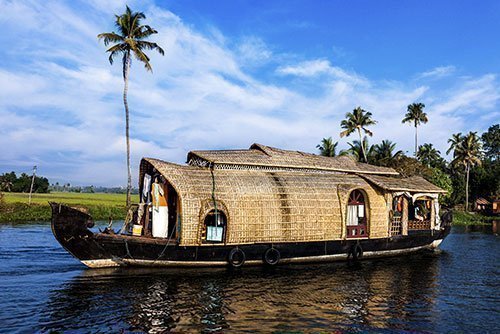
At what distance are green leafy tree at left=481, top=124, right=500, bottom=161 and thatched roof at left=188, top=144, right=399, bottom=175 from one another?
6800cm

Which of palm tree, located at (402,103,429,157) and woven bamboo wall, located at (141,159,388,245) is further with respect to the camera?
palm tree, located at (402,103,429,157)

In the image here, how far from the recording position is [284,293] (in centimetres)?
1104

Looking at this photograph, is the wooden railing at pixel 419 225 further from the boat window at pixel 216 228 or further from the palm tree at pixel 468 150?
the palm tree at pixel 468 150

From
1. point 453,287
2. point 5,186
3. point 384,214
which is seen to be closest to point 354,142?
point 384,214

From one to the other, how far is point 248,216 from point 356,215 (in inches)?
191

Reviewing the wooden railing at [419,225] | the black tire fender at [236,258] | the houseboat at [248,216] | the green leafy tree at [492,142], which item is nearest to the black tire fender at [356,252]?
the houseboat at [248,216]

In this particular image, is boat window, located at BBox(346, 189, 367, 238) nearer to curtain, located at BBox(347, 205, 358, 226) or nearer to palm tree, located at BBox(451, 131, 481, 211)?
curtain, located at BBox(347, 205, 358, 226)

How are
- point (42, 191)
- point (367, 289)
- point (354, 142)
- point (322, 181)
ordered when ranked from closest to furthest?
1. point (367, 289)
2. point (322, 181)
3. point (354, 142)
4. point (42, 191)

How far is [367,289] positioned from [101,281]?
7.81 m

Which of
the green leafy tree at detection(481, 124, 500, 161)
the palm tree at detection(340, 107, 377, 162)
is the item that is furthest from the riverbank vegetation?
the green leafy tree at detection(481, 124, 500, 161)

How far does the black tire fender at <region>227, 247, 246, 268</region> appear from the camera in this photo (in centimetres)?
1323

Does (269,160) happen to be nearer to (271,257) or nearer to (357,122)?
(271,257)

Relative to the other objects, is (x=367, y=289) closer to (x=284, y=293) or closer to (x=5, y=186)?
(x=284, y=293)

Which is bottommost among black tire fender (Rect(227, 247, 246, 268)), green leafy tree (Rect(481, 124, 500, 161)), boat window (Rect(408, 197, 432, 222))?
black tire fender (Rect(227, 247, 246, 268))
